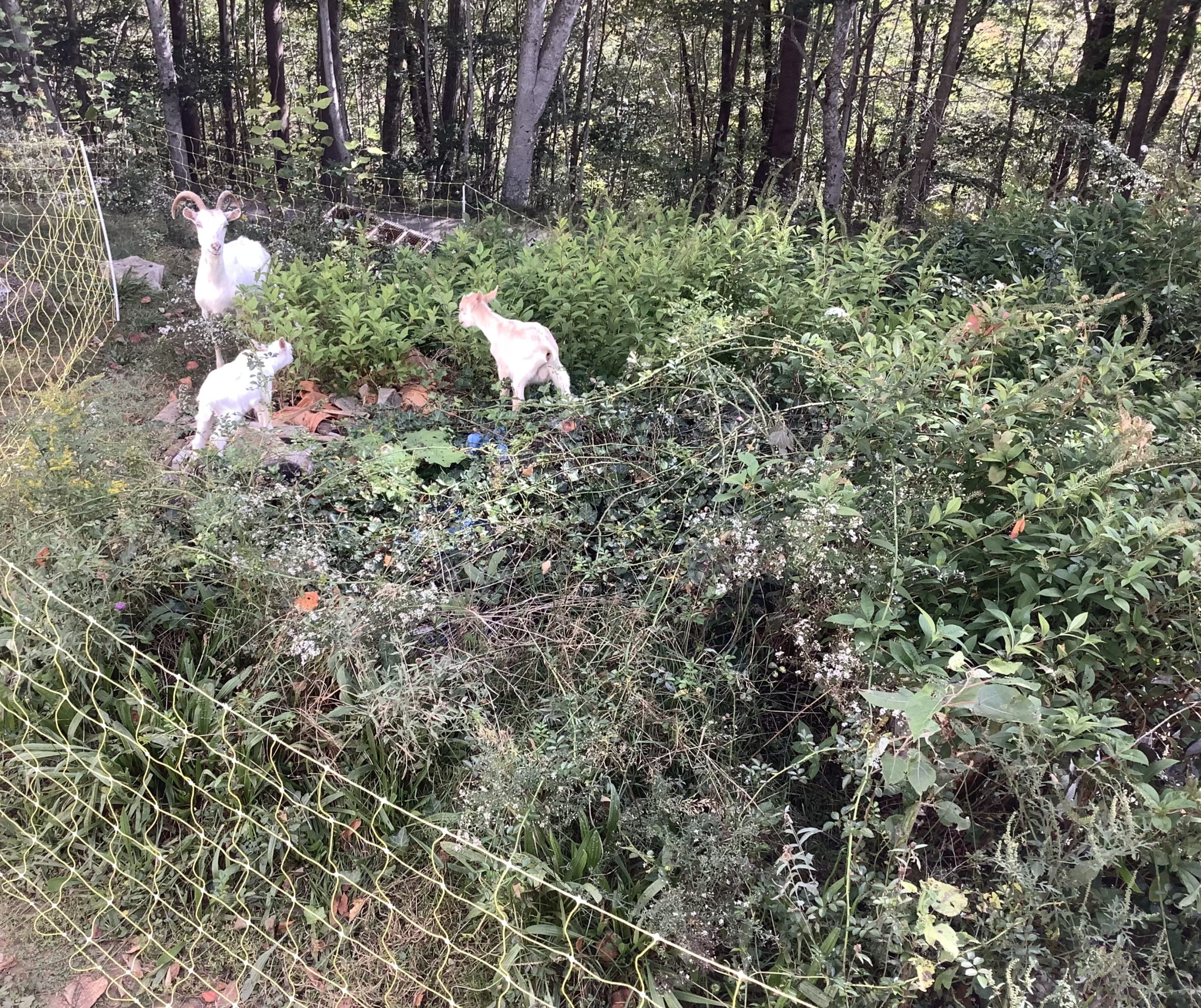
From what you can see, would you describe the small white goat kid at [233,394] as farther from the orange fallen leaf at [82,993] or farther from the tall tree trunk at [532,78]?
the tall tree trunk at [532,78]

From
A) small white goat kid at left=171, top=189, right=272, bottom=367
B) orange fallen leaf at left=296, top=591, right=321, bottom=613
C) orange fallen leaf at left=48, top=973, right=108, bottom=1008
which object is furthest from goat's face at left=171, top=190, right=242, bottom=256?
orange fallen leaf at left=48, top=973, right=108, bottom=1008

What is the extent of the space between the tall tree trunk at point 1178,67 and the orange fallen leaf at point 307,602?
→ 35.7 ft

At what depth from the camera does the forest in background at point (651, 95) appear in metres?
7.71

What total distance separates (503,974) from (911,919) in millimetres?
962

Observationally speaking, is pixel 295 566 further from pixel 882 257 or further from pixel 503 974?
pixel 882 257

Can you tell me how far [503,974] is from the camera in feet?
5.76

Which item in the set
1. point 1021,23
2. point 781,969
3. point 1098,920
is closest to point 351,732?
point 781,969

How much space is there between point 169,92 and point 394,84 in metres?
5.34

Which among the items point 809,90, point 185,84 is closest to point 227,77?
point 185,84

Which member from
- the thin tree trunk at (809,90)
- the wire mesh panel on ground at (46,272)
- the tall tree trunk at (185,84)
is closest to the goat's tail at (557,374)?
the wire mesh panel on ground at (46,272)

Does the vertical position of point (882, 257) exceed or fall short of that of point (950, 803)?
it exceeds it

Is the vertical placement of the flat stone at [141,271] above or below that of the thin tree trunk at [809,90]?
below

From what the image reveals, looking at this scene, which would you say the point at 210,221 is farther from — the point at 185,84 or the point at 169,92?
the point at 185,84

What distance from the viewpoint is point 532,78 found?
323 inches
